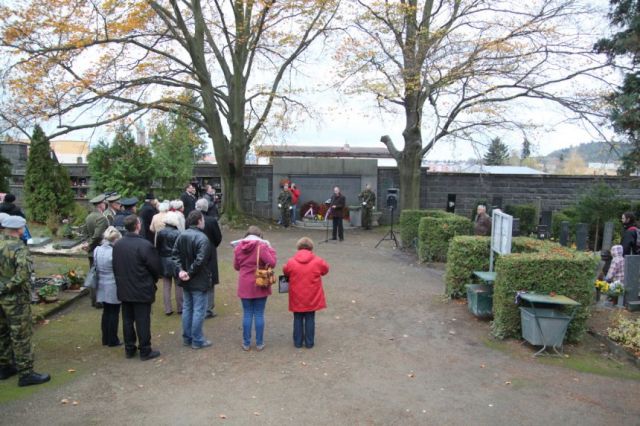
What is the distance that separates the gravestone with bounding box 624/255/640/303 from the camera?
8.47 metres

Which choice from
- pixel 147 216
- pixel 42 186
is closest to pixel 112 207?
pixel 147 216

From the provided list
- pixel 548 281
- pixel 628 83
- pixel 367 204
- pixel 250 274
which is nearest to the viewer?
pixel 250 274

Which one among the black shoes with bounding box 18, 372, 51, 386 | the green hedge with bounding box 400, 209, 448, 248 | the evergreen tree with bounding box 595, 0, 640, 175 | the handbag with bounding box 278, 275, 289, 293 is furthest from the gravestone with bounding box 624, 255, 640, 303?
the black shoes with bounding box 18, 372, 51, 386

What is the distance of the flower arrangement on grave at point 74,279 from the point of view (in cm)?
898

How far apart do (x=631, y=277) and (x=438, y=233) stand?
465 centimetres

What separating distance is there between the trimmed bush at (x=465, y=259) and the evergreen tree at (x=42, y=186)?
1278 cm

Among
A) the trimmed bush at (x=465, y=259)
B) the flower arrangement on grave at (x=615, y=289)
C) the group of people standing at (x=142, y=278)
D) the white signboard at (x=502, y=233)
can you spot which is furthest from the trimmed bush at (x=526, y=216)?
the group of people standing at (x=142, y=278)

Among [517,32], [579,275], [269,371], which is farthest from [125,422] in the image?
[517,32]

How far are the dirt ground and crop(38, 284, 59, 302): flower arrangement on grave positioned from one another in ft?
1.19

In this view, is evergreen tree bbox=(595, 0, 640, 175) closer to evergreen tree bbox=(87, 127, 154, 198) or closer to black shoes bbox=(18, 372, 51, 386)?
black shoes bbox=(18, 372, 51, 386)

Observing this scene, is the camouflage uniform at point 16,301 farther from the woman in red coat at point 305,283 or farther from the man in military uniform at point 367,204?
the man in military uniform at point 367,204

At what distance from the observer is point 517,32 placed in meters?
15.4

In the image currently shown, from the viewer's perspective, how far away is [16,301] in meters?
5.22

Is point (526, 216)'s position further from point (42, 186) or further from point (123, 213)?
point (42, 186)
